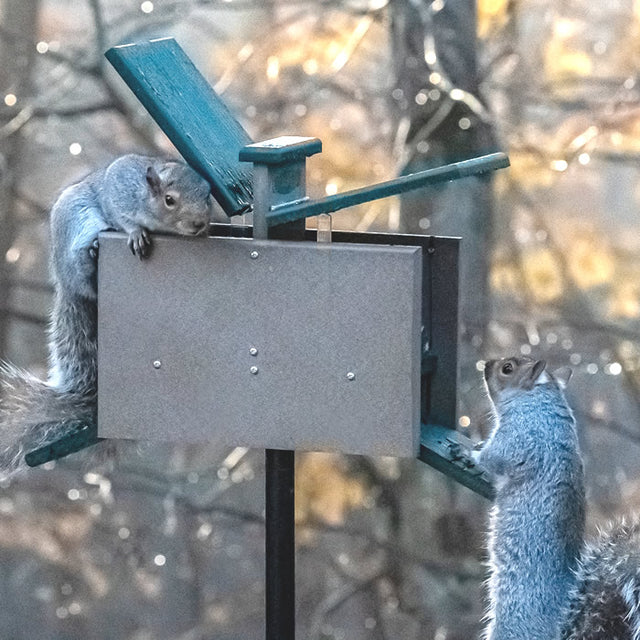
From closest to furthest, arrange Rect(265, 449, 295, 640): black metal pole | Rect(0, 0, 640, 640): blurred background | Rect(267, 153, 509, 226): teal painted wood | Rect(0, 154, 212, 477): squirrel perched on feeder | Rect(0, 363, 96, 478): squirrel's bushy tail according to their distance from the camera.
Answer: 1. Rect(267, 153, 509, 226): teal painted wood
2. Rect(0, 154, 212, 477): squirrel perched on feeder
3. Rect(265, 449, 295, 640): black metal pole
4. Rect(0, 363, 96, 478): squirrel's bushy tail
5. Rect(0, 0, 640, 640): blurred background

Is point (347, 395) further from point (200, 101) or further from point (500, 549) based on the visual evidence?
point (200, 101)

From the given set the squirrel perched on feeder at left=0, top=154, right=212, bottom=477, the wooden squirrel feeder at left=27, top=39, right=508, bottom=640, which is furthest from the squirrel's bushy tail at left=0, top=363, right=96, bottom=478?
the wooden squirrel feeder at left=27, top=39, right=508, bottom=640

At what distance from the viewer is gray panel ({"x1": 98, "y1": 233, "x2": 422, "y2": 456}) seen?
76.8 inches

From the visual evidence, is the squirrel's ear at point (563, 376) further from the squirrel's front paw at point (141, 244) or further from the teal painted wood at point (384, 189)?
the squirrel's front paw at point (141, 244)

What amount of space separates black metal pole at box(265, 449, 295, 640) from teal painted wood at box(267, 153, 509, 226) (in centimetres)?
40

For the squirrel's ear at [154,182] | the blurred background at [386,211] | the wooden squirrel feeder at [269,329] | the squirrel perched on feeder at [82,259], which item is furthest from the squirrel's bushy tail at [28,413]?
the blurred background at [386,211]

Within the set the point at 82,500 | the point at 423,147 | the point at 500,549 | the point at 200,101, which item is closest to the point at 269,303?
the point at 200,101

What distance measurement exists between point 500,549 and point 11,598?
239 centimetres

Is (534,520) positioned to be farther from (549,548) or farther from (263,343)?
(263,343)

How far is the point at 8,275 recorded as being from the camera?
383cm

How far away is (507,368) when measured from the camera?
7.47 ft

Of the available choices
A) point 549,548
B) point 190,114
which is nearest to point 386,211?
point 190,114

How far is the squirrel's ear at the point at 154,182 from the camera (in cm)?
203

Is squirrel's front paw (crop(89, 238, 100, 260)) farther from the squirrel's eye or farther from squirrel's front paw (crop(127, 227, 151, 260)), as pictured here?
the squirrel's eye
